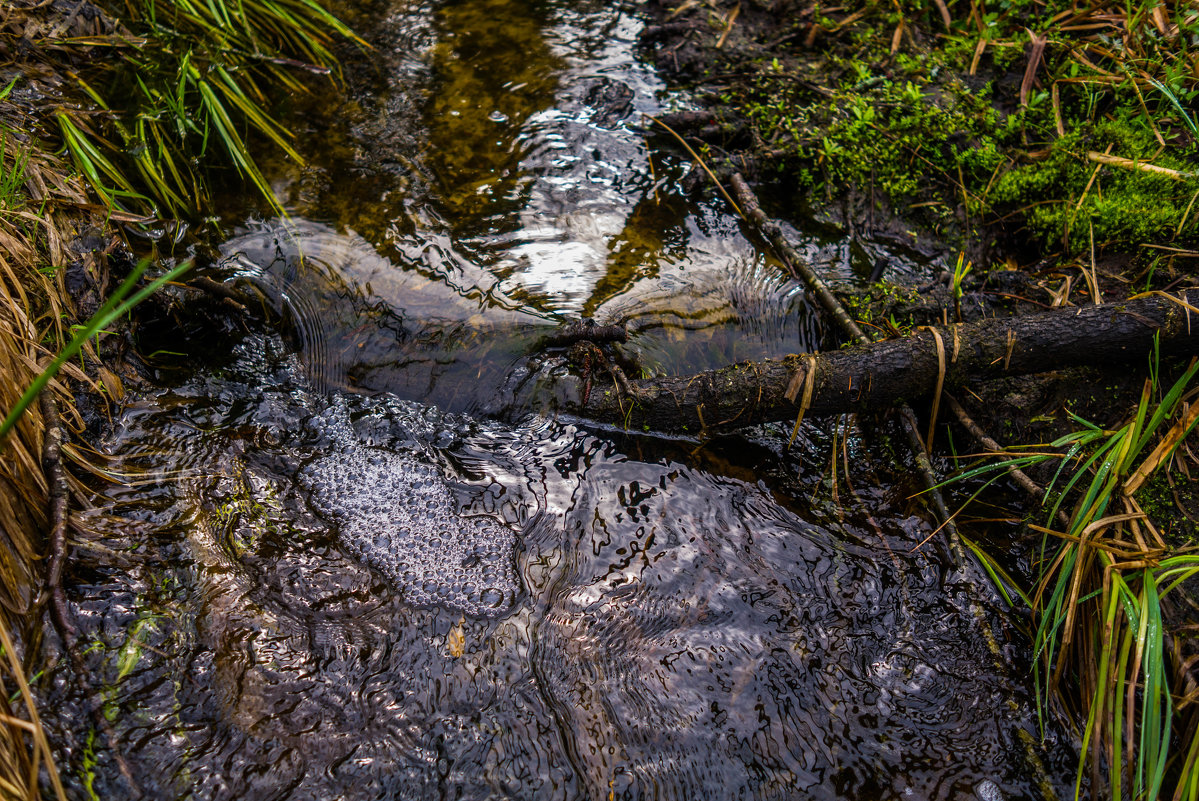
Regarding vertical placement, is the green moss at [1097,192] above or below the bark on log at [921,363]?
above

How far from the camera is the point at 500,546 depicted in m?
2.28

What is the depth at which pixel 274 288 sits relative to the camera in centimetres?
282

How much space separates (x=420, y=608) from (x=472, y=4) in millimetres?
3897

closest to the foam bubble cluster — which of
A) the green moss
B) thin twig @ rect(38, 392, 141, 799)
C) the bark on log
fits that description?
thin twig @ rect(38, 392, 141, 799)

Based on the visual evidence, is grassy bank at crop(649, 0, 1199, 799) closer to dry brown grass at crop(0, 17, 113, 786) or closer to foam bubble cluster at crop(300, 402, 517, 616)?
foam bubble cluster at crop(300, 402, 517, 616)

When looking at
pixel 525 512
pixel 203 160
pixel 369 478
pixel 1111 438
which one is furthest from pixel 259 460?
pixel 1111 438

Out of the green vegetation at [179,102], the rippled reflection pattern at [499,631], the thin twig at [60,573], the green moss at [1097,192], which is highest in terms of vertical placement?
the green vegetation at [179,102]

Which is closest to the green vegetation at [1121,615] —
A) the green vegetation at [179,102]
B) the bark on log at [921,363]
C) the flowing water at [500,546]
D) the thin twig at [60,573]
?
the flowing water at [500,546]

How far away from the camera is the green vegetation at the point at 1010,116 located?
293 cm

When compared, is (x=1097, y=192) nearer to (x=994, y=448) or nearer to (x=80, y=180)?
(x=994, y=448)

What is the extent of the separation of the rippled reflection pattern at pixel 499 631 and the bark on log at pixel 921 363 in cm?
32

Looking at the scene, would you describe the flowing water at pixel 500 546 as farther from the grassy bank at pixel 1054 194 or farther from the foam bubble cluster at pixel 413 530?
the grassy bank at pixel 1054 194

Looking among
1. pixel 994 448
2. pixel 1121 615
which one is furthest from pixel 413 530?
pixel 1121 615

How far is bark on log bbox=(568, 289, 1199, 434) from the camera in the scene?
2326mm
